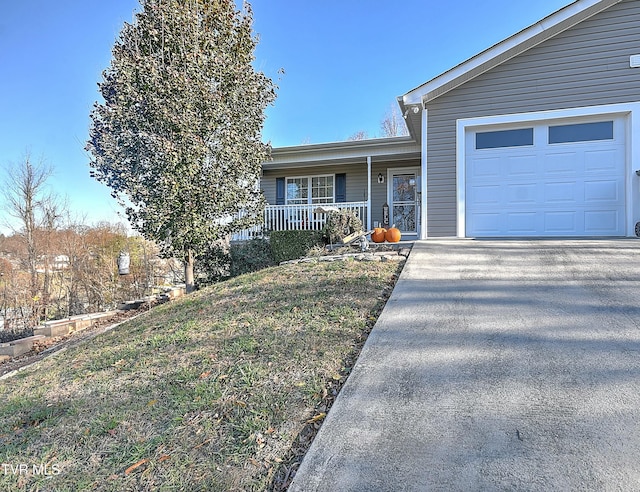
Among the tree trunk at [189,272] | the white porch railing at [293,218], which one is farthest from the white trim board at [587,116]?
the tree trunk at [189,272]

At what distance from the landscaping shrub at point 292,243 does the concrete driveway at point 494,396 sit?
487 cm

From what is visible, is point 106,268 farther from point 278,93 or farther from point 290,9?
point 290,9

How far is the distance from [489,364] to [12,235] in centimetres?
1151

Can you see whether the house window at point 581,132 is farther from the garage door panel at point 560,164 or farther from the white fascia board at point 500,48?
the white fascia board at point 500,48

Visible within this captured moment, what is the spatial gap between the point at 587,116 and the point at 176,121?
7.05 meters

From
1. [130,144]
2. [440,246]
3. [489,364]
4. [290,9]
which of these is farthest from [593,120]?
[290,9]

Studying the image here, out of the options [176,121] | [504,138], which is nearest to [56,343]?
[176,121]

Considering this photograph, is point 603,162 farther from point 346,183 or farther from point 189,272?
point 189,272

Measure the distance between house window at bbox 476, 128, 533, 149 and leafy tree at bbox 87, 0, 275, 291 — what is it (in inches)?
180

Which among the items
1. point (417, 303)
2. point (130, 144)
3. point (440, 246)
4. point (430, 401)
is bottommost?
→ point (430, 401)

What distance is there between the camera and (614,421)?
1.85m

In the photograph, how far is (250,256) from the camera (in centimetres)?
895

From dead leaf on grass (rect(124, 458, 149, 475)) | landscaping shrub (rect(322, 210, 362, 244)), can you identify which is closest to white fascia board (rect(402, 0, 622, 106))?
landscaping shrub (rect(322, 210, 362, 244))

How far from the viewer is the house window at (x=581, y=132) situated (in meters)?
6.43
